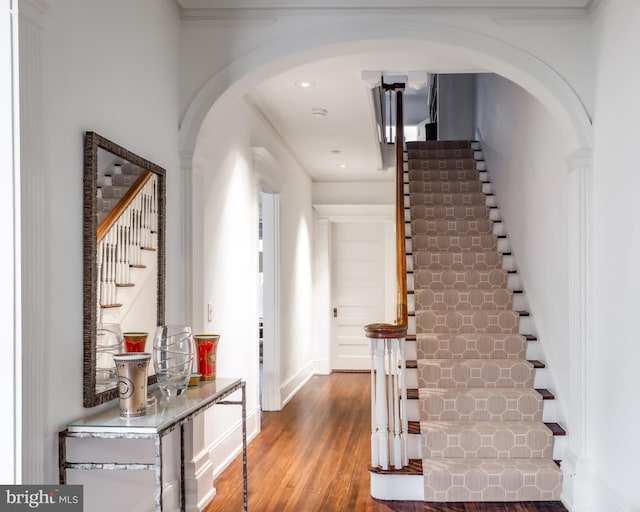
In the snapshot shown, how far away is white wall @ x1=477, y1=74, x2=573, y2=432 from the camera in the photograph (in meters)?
3.69

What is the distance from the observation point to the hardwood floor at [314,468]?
323cm

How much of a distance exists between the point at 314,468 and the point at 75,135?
2.70m

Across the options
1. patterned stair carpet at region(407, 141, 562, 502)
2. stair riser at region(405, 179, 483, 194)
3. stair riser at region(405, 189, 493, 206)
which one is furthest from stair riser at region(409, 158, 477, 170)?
stair riser at region(405, 189, 493, 206)

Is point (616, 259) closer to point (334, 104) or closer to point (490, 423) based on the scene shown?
point (490, 423)

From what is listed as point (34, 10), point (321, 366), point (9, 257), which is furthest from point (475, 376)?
point (321, 366)

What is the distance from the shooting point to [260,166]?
4906 mm

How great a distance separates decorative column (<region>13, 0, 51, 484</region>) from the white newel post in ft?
6.45

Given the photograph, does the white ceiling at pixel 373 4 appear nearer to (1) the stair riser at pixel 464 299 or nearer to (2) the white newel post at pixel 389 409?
(2) the white newel post at pixel 389 409

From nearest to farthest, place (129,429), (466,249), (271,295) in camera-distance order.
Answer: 1. (129,429)
2. (466,249)
3. (271,295)

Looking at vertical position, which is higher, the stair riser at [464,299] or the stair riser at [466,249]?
the stair riser at [466,249]

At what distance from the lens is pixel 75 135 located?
6.66ft

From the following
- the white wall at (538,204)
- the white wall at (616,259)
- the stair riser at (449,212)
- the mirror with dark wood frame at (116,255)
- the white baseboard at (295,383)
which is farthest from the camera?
the white baseboard at (295,383)

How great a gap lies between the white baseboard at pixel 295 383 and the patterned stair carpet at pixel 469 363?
1931 millimetres

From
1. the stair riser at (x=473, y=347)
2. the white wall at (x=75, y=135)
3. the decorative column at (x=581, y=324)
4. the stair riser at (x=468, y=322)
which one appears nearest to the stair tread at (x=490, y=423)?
the decorative column at (x=581, y=324)
